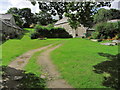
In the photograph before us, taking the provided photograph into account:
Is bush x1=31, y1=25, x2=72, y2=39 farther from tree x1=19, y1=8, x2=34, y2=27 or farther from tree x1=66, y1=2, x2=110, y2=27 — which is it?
tree x1=19, y1=8, x2=34, y2=27

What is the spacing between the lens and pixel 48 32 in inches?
1396

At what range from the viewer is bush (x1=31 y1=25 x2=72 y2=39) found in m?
32.8

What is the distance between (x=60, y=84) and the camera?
19.6 ft

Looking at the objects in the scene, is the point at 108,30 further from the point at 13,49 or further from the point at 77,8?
the point at 13,49

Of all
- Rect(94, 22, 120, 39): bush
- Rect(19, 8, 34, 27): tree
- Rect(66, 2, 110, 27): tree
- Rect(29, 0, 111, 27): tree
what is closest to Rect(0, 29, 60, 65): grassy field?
Rect(29, 0, 111, 27): tree

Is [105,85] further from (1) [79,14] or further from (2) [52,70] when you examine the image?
(1) [79,14]

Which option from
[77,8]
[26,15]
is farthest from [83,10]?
[26,15]

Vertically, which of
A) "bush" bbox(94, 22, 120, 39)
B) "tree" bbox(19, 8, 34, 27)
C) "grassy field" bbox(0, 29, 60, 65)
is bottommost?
"grassy field" bbox(0, 29, 60, 65)

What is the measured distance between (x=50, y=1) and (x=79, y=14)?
2647 mm

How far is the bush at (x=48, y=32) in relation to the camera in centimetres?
3277

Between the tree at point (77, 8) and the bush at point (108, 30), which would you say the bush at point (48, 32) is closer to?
the bush at point (108, 30)

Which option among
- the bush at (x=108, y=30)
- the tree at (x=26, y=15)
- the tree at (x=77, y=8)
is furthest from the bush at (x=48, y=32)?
the tree at (x=26, y=15)

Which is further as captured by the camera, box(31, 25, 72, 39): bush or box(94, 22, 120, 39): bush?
box(31, 25, 72, 39): bush

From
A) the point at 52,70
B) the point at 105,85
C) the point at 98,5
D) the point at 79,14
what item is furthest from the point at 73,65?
the point at 98,5
